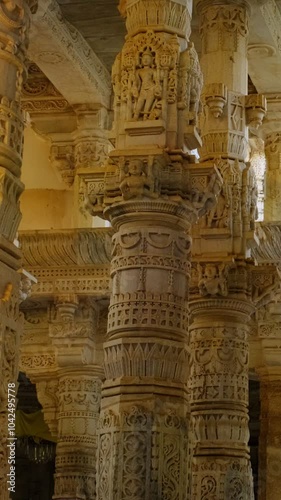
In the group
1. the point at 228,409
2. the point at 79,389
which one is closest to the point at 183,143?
the point at 228,409

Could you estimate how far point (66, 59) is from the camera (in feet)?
56.2

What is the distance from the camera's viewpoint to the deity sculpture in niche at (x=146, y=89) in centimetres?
1026

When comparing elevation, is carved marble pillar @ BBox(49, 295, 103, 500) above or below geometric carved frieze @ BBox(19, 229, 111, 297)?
below

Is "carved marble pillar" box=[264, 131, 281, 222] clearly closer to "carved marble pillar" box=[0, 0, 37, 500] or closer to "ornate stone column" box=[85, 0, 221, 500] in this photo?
"ornate stone column" box=[85, 0, 221, 500]

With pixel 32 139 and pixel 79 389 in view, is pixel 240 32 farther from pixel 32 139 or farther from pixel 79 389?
pixel 32 139

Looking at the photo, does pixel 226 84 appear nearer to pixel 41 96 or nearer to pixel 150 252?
pixel 150 252

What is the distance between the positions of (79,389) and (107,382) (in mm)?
6947

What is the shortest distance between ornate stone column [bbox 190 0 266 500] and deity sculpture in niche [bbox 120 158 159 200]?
291 centimetres

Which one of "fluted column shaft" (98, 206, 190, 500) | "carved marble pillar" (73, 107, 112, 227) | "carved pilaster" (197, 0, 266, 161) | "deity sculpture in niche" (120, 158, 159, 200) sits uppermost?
"carved marble pillar" (73, 107, 112, 227)

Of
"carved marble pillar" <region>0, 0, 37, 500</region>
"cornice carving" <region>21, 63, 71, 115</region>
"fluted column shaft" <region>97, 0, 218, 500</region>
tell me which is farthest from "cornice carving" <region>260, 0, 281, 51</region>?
"carved marble pillar" <region>0, 0, 37, 500</region>

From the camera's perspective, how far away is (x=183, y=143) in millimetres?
10328

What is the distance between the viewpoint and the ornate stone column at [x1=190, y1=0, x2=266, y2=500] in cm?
1249

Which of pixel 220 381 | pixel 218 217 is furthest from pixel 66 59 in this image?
pixel 220 381

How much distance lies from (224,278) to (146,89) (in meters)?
3.18
